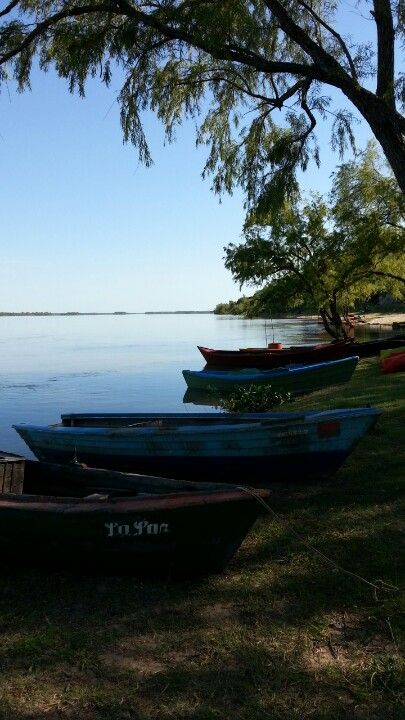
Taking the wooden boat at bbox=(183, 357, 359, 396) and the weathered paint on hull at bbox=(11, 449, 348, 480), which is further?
the wooden boat at bbox=(183, 357, 359, 396)

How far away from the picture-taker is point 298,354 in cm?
2469

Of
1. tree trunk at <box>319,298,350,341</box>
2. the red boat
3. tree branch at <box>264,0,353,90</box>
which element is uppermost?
tree branch at <box>264,0,353,90</box>

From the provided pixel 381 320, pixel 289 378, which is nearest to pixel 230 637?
pixel 289 378

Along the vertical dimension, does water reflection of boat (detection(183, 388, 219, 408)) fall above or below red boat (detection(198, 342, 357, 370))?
below

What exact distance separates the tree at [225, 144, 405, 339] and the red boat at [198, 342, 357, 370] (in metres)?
2.88

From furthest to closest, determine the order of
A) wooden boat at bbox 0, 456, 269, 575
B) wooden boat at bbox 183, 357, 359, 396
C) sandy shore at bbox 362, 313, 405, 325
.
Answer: sandy shore at bbox 362, 313, 405, 325
wooden boat at bbox 183, 357, 359, 396
wooden boat at bbox 0, 456, 269, 575

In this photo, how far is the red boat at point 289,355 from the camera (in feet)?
80.3

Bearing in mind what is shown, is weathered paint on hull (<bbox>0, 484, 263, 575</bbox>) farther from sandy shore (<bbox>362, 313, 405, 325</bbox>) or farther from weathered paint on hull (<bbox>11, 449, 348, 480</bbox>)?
sandy shore (<bbox>362, 313, 405, 325</bbox>)

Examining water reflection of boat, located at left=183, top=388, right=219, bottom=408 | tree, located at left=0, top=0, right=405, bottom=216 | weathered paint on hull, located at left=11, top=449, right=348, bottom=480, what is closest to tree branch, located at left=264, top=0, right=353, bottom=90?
tree, located at left=0, top=0, right=405, bottom=216

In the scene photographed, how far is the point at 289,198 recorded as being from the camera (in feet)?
34.3

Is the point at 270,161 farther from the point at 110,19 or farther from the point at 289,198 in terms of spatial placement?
the point at 110,19

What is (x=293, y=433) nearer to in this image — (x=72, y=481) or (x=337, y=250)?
(x=72, y=481)

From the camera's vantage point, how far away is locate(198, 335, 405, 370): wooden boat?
80.5 feet

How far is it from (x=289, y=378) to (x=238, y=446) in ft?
36.2
